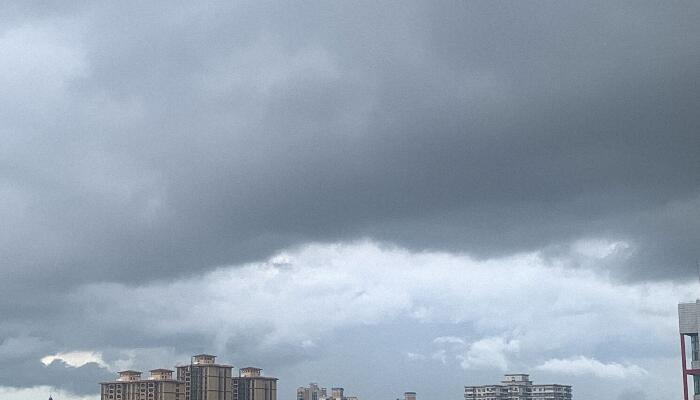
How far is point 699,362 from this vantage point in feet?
597

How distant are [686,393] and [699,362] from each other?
6.99 m

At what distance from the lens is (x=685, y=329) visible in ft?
597

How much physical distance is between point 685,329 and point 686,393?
12.9 metres

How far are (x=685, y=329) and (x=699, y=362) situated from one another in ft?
24.2

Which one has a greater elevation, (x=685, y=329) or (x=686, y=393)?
(x=685, y=329)

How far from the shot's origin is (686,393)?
180500mm
